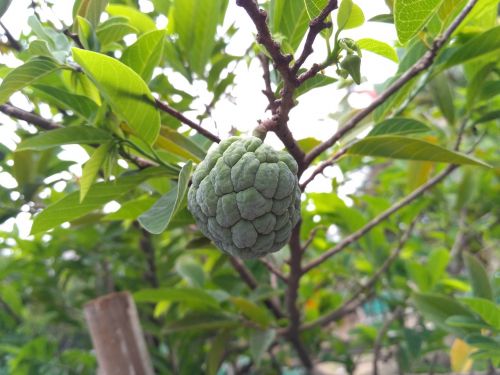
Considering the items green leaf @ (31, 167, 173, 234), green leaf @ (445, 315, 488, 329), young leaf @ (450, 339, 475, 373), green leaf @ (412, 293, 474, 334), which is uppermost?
green leaf @ (31, 167, 173, 234)

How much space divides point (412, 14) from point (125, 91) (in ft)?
1.60

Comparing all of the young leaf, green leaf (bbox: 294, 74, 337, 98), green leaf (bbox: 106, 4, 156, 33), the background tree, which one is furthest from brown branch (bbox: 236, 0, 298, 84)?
the young leaf

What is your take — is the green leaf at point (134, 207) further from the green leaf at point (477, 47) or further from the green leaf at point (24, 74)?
the green leaf at point (477, 47)

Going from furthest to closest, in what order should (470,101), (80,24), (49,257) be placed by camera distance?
(49,257) < (470,101) < (80,24)

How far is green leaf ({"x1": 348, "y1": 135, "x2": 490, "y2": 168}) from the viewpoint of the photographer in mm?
935

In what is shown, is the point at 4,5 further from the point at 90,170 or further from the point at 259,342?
the point at 259,342

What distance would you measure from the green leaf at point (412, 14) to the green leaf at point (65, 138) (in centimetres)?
55

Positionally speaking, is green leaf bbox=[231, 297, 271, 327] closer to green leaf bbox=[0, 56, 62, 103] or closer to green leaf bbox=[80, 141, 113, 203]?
green leaf bbox=[80, 141, 113, 203]

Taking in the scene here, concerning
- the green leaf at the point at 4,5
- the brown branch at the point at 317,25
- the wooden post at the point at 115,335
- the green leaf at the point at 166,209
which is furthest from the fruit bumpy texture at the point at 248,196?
the wooden post at the point at 115,335

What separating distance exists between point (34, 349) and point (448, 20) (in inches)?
64.8

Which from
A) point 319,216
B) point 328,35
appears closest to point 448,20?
point 328,35

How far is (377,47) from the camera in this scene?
3.16 feet

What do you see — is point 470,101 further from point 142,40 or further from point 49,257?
point 49,257

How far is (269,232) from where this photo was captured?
0.80 m
